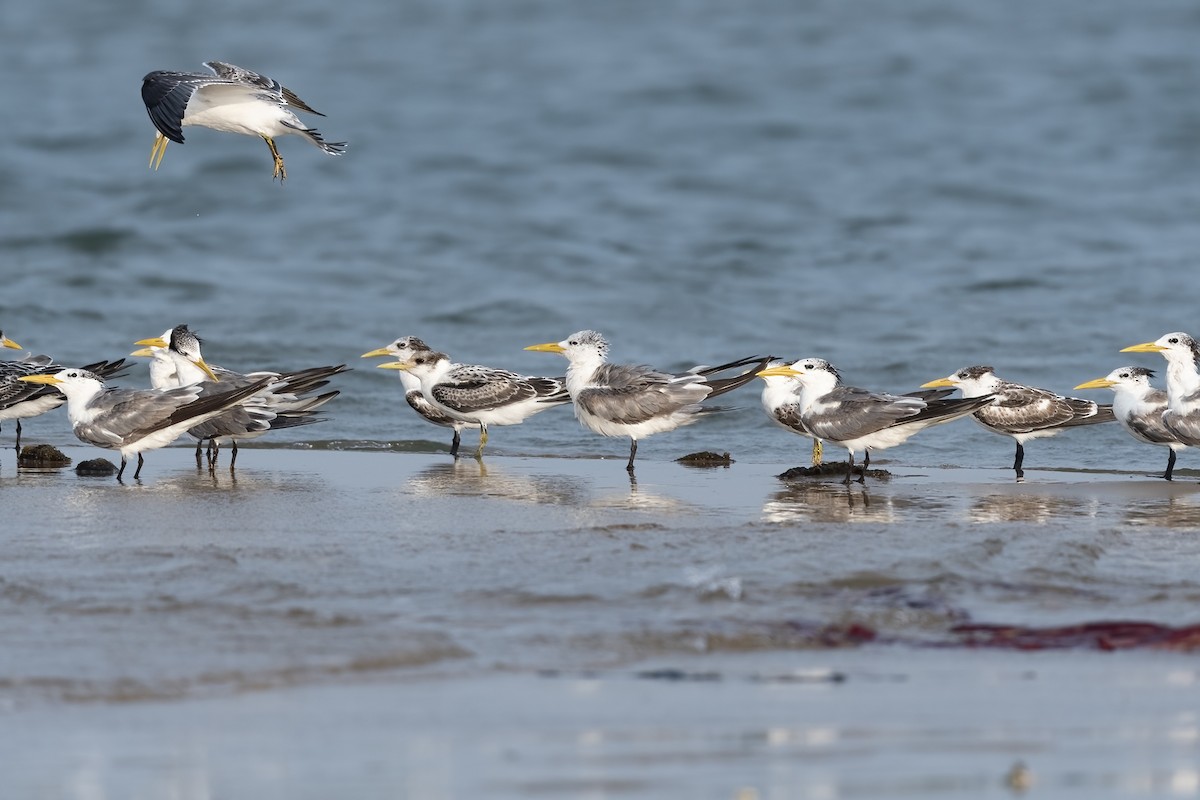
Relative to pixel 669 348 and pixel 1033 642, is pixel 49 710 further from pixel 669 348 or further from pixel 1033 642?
pixel 669 348

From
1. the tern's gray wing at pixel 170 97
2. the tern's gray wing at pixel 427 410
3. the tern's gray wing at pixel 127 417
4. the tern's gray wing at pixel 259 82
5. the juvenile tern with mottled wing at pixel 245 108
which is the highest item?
the tern's gray wing at pixel 259 82

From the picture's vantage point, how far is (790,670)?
5.54 m

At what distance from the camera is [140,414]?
10336 millimetres

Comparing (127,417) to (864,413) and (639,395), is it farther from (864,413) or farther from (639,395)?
(864,413)

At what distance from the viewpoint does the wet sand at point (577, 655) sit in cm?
458

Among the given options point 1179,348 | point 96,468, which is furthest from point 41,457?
point 1179,348

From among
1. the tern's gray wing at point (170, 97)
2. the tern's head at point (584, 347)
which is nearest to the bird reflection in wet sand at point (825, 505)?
the tern's head at point (584, 347)

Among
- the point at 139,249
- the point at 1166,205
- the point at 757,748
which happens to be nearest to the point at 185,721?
the point at 757,748

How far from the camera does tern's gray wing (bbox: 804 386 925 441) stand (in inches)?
416

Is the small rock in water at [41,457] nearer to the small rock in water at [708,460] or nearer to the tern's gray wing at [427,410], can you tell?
the tern's gray wing at [427,410]

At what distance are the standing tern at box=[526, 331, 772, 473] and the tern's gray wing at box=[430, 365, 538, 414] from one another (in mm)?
610

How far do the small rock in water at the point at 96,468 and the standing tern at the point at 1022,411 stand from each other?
18.7 ft

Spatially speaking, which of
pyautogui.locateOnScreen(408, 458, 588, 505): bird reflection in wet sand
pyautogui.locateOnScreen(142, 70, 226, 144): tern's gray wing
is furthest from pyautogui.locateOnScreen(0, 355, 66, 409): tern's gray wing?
pyautogui.locateOnScreen(408, 458, 588, 505): bird reflection in wet sand

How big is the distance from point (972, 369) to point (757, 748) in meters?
7.40
